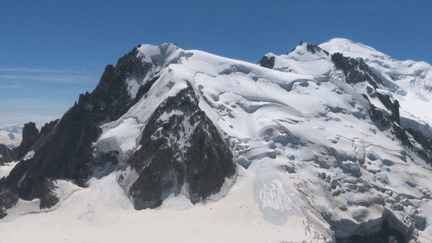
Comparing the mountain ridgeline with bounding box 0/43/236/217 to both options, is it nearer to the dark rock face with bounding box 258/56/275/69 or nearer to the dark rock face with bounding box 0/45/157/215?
the dark rock face with bounding box 0/45/157/215

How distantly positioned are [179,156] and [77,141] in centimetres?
2850

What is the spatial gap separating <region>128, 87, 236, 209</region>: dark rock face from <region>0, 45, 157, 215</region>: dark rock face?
1190 centimetres

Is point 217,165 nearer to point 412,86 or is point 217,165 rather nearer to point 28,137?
point 28,137

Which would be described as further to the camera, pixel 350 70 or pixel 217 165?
pixel 350 70

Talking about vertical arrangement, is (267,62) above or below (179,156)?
above

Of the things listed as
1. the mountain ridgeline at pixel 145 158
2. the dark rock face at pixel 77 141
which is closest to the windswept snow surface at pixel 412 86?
the mountain ridgeline at pixel 145 158

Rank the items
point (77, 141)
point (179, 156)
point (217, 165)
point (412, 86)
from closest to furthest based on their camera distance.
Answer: point (179, 156), point (217, 165), point (77, 141), point (412, 86)

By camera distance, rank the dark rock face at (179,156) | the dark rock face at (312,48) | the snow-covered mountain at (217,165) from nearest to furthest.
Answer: the snow-covered mountain at (217,165)
the dark rock face at (179,156)
the dark rock face at (312,48)

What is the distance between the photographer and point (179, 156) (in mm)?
55781

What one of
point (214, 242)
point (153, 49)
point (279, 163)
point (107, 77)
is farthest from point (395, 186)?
point (107, 77)

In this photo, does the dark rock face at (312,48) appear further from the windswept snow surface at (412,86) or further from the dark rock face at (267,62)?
the windswept snow surface at (412,86)

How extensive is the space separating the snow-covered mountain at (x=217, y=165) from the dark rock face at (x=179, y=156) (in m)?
0.20

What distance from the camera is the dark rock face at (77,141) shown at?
58938 mm

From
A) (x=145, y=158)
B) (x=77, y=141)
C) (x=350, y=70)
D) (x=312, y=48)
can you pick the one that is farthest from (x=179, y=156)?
(x=312, y=48)
